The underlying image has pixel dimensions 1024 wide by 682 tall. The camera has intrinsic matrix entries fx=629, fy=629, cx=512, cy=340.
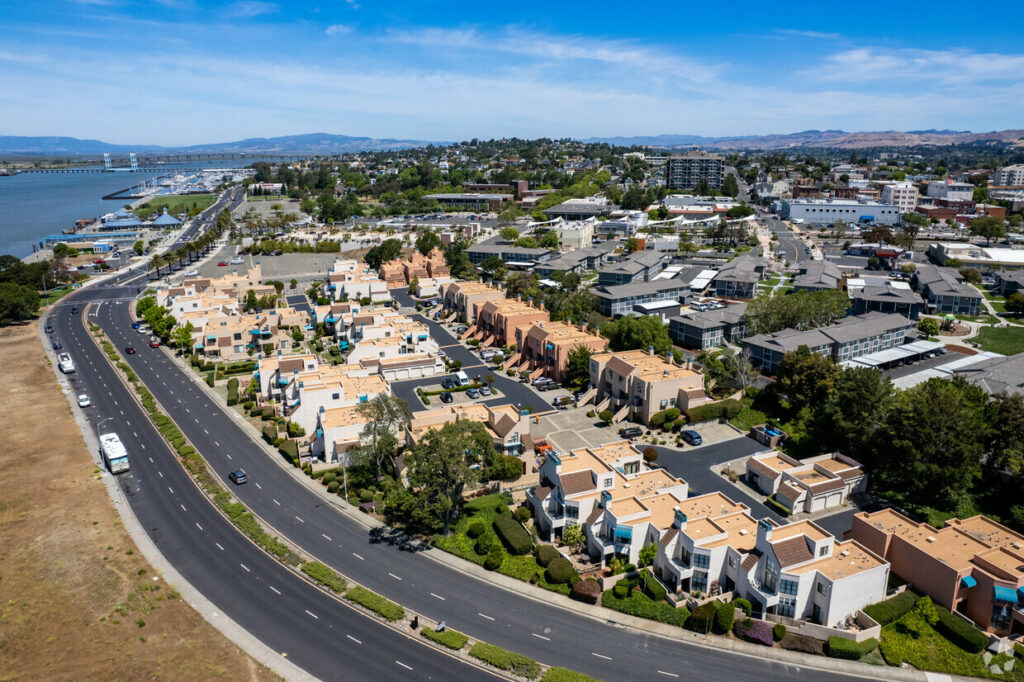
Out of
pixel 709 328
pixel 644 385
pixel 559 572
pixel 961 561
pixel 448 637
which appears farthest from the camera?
pixel 709 328

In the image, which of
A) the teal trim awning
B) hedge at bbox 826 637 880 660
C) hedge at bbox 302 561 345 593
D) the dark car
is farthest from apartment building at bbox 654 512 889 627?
hedge at bbox 302 561 345 593

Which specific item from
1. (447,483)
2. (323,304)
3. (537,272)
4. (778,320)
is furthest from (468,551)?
(537,272)

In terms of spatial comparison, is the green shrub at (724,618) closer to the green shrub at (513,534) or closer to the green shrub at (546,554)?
the green shrub at (546,554)

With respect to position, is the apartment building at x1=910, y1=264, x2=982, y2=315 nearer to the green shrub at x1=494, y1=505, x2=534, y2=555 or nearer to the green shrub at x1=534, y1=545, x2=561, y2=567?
the green shrub at x1=494, y1=505, x2=534, y2=555

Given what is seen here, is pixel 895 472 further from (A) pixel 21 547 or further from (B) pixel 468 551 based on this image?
(A) pixel 21 547

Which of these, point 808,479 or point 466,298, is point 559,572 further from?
point 466,298

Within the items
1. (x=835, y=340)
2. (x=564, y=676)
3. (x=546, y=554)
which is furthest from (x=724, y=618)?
(x=835, y=340)
